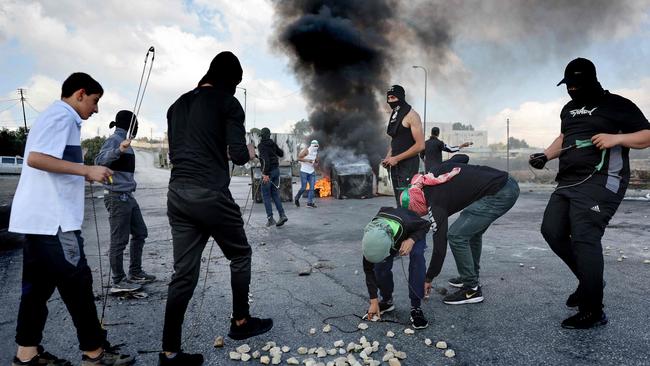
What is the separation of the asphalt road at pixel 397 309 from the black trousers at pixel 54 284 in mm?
378

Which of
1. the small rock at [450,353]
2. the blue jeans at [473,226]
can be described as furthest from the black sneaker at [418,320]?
the blue jeans at [473,226]

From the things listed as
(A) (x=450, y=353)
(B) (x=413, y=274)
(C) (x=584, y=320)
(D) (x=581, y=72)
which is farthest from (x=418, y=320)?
(D) (x=581, y=72)

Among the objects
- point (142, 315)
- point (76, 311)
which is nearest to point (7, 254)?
point (142, 315)

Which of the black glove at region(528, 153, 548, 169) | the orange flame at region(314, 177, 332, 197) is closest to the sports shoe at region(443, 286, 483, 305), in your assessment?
the black glove at region(528, 153, 548, 169)

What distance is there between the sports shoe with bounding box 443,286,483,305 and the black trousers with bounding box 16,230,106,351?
8.83ft

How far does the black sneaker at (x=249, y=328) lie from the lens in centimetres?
307

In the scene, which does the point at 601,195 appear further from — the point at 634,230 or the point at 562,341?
the point at 634,230

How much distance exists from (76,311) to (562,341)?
10.2ft

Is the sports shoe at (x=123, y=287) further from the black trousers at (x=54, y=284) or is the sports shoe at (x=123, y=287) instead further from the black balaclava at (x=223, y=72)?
the black balaclava at (x=223, y=72)

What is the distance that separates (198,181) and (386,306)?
1.82 metres

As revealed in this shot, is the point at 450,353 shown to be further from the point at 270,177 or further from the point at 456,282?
the point at 270,177

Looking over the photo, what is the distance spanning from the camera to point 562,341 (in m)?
2.95

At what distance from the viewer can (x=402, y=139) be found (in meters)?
4.98

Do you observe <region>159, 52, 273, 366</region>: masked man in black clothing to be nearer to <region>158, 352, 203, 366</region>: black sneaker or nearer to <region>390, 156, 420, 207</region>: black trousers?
<region>158, 352, 203, 366</region>: black sneaker
